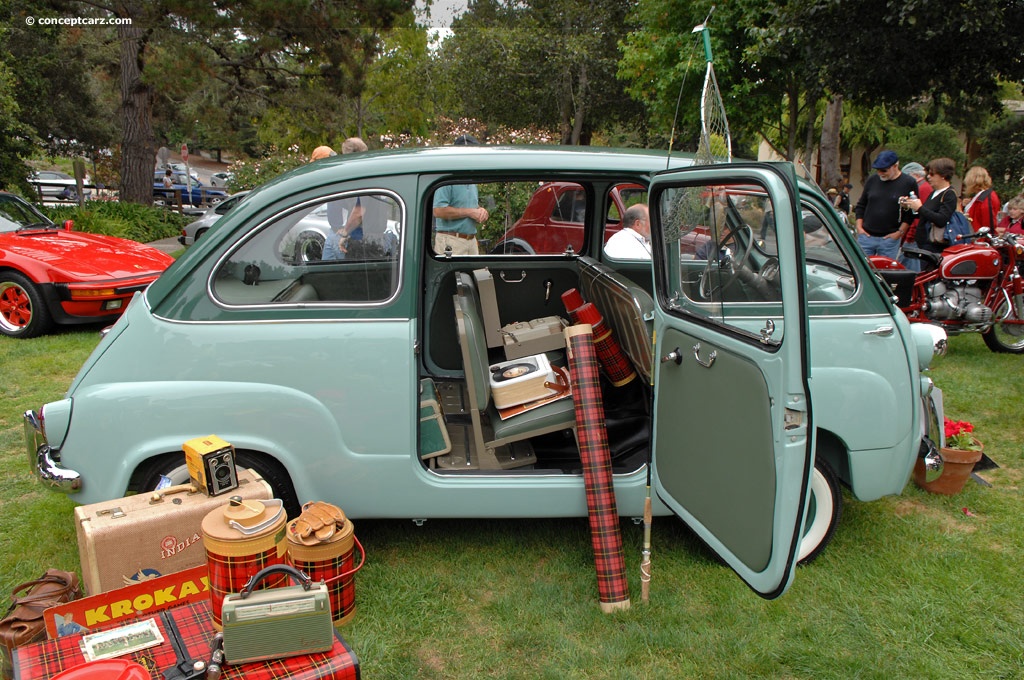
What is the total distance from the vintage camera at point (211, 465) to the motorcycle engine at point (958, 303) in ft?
22.1

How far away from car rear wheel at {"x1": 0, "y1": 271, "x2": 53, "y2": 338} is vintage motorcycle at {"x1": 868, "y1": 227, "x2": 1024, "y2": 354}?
8431 millimetres

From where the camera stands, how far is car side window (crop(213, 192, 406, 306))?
321 cm

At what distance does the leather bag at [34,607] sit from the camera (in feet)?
8.59

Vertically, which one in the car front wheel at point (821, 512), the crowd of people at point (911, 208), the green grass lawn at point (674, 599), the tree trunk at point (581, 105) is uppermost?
the tree trunk at point (581, 105)

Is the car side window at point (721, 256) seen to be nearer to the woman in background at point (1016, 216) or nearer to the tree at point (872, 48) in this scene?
the woman in background at point (1016, 216)

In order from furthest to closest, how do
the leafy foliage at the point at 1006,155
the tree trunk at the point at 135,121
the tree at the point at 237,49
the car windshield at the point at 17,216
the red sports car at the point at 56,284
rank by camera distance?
the leafy foliage at the point at 1006,155, the tree trunk at the point at 135,121, the tree at the point at 237,49, the car windshield at the point at 17,216, the red sports car at the point at 56,284

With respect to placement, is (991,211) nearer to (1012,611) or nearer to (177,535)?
(1012,611)

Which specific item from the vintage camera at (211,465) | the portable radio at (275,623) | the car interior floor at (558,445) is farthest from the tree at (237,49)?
the portable radio at (275,623)

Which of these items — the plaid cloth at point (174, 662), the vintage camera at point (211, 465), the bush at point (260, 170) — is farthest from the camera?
the bush at point (260, 170)

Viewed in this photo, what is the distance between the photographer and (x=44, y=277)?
24.9 ft

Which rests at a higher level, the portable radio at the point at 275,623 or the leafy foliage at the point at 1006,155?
the leafy foliage at the point at 1006,155

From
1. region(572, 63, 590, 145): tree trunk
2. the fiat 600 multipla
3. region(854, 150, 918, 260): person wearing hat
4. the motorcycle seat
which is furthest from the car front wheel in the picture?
region(572, 63, 590, 145): tree trunk

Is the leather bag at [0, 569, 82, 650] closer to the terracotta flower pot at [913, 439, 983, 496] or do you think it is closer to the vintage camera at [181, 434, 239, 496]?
the vintage camera at [181, 434, 239, 496]

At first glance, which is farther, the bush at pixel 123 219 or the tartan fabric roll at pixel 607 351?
the bush at pixel 123 219
